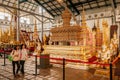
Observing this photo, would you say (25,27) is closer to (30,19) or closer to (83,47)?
(30,19)

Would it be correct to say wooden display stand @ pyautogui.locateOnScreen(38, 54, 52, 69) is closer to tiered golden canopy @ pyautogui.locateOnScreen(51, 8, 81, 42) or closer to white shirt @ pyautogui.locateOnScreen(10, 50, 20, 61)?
white shirt @ pyautogui.locateOnScreen(10, 50, 20, 61)

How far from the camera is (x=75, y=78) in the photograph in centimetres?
566

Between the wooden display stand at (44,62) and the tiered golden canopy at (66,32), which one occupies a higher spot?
the tiered golden canopy at (66,32)

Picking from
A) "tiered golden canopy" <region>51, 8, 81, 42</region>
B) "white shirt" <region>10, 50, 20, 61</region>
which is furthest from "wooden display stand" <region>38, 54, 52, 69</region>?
"tiered golden canopy" <region>51, 8, 81, 42</region>

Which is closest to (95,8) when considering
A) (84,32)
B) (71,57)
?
(84,32)

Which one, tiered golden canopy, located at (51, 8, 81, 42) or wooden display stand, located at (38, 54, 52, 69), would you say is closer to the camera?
wooden display stand, located at (38, 54, 52, 69)

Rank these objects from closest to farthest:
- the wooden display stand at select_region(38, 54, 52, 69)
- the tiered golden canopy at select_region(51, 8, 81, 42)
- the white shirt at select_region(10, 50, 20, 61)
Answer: the white shirt at select_region(10, 50, 20, 61) → the wooden display stand at select_region(38, 54, 52, 69) → the tiered golden canopy at select_region(51, 8, 81, 42)

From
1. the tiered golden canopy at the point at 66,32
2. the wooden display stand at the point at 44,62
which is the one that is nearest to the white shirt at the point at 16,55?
the wooden display stand at the point at 44,62

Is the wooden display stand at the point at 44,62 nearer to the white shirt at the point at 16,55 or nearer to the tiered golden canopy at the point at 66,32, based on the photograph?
the white shirt at the point at 16,55

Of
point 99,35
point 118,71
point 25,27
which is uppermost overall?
point 25,27

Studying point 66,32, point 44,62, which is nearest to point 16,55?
point 44,62

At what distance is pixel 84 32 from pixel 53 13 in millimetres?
15204

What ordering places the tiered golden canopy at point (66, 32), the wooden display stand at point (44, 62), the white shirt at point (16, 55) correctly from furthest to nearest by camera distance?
the tiered golden canopy at point (66, 32) → the wooden display stand at point (44, 62) → the white shirt at point (16, 55)

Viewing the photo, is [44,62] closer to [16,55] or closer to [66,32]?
[16,55]
